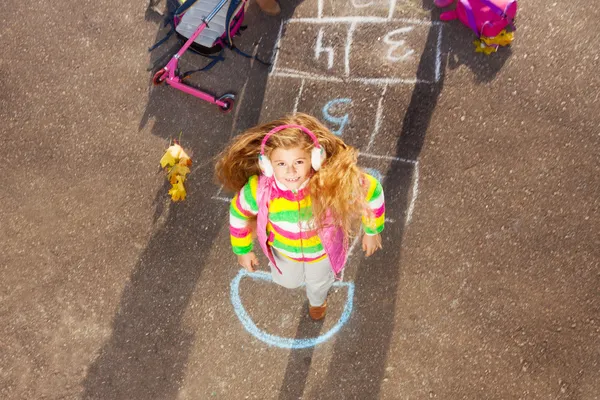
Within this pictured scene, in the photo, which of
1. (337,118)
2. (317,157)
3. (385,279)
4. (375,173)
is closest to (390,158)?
(375,173)

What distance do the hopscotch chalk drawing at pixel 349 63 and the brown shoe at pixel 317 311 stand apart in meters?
0.15

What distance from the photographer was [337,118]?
13.0ft

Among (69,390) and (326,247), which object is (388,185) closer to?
(326,247)

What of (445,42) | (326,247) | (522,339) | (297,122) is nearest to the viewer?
(297,122)

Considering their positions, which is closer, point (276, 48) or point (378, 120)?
point (378, 120)

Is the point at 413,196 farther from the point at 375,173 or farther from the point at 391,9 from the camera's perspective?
the point at 391,9

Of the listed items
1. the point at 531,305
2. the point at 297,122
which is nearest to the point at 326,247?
the point at 297,122

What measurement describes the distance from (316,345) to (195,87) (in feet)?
7.73

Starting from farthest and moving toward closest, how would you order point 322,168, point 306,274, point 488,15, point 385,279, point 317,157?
1. point 385,279
2. point 488,15
3. point 306,274
4. point 322,168
5. point 317,157

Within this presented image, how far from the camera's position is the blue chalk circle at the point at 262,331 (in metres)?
3.80

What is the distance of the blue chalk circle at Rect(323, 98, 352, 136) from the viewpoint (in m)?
3.94

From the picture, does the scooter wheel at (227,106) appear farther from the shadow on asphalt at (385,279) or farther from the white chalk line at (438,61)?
the white chalk line at (438,61)

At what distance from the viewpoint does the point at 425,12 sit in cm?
396

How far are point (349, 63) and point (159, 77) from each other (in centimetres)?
159
